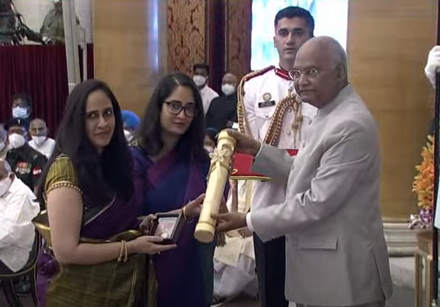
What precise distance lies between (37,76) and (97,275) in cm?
875

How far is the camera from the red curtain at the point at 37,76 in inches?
427

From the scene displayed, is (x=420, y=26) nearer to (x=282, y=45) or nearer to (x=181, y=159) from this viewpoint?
(x=282, y=45)

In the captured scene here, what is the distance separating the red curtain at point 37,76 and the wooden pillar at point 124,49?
11.2 ft

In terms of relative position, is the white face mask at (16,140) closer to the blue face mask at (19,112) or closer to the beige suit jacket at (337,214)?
the blue face mask at (19,112)

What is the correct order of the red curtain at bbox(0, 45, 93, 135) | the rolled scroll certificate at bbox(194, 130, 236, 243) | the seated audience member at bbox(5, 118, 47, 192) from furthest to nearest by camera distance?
the red curtain at bbox(0, 45, 93, 135)
the seated audience member at bbox(5, 118, 47, 192)
the rolled scroll certificate at bbox(194, 130, 236, 243)

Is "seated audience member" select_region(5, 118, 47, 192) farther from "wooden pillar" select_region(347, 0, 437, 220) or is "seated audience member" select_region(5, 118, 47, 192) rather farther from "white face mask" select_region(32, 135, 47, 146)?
"wooden pillar" select_region(347, 0, 437, 220)

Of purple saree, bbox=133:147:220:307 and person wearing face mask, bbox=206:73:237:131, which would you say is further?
person wearing face mask, bbox=206:73:237:131

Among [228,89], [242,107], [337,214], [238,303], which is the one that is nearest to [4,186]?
[238,303]

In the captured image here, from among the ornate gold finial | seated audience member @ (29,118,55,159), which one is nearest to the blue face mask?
seated audience member @ (29,118,55,159)

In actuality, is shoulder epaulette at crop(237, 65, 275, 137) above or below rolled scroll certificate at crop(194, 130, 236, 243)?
above

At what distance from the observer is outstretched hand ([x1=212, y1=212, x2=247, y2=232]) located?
248cm

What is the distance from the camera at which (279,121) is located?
3.11 metres

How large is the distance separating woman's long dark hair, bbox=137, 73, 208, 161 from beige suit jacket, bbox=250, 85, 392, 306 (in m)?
0.51

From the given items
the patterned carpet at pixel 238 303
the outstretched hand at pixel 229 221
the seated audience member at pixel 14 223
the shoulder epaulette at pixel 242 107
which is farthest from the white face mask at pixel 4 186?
the outstretched hand at pixel 229 221
